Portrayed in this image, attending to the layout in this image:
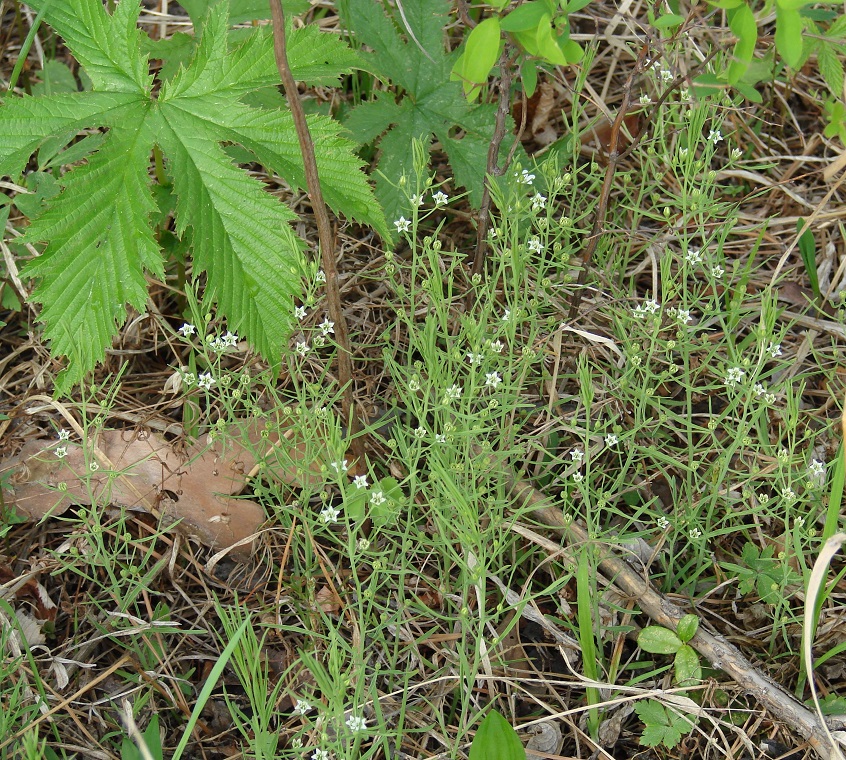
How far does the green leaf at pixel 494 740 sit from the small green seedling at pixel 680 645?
0.46 meters

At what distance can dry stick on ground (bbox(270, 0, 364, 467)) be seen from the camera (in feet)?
5.94

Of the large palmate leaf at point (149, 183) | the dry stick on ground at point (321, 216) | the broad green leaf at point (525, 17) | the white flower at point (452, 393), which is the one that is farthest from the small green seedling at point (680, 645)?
the broad green leaf at point (525, 17)

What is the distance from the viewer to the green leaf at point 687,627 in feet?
6.70

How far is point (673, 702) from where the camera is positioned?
2002mm

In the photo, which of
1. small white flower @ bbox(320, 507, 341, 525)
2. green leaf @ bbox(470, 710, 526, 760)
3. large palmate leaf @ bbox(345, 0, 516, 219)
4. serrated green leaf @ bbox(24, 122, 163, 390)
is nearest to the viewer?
green leaf @ bbox(470, 710, 526, 760)

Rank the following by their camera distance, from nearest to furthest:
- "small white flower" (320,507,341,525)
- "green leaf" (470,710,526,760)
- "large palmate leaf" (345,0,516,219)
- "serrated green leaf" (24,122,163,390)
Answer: "green leaf" (470,710,526,760)
"small white flower" (320,507,341,525)
"serrated green leaf" (24,122,163,390)
"large palmate leaf" (345,0,516,219)

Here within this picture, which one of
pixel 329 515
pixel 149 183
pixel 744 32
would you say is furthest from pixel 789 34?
pixel 149 183

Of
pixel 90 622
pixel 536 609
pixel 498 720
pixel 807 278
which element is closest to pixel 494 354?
pixel 536 609

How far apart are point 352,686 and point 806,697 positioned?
3.78ft

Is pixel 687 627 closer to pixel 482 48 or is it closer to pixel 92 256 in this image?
pixel 482 48

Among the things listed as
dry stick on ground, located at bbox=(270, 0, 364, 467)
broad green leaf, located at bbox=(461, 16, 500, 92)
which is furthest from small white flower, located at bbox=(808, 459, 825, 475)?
broad green leaf, located at bbox=(461, 16, 500, 92)

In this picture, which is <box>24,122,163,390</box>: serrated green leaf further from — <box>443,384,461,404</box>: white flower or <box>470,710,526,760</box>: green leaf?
<box>470,710,526,760</box>: green leaf

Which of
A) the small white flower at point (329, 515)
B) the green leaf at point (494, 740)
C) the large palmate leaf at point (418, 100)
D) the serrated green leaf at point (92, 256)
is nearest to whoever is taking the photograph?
the green leaf at point (494, 740)

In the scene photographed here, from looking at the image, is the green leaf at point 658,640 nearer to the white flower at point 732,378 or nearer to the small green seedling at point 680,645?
the small green seedling at point 680,645
